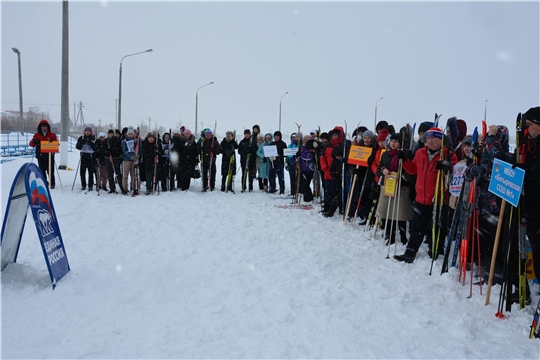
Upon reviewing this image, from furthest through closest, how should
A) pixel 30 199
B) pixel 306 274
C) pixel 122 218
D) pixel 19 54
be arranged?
pixel 19 54
pixel 122 218
pixel 306 274
pixel 30 199

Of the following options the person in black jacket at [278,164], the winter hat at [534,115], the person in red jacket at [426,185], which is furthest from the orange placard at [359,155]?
the person in black jacket at [278,164]

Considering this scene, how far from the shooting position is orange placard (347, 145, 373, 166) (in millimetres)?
7246

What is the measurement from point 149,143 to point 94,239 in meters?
5.06

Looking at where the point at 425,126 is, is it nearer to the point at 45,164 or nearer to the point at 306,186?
the point at 306,186

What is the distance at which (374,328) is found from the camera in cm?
340

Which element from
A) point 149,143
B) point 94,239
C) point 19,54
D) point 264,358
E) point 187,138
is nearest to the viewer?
point 264,358

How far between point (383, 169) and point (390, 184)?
0.28 m

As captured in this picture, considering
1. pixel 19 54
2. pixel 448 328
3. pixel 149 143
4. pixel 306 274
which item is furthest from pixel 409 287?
pixel 19 54

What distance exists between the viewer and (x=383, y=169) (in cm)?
615

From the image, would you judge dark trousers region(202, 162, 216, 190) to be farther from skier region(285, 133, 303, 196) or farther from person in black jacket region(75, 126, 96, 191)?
person in black jacket region(75, 126, 96, 191)

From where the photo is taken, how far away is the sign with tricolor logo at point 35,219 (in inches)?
152

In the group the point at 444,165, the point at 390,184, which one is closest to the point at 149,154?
the point at 390,184

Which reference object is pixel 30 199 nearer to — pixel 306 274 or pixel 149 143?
pixel 306 274

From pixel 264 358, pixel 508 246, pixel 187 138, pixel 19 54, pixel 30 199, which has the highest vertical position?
pixel 19 54
